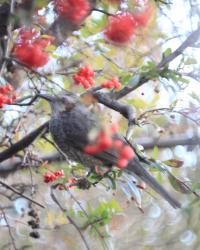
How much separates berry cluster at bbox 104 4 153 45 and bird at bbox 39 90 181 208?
8.8 inches

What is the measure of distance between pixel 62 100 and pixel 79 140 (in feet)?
1.79

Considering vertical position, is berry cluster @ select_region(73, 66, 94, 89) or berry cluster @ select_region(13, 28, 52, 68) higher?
berry cluster @ select_region(73, 66, 94, 89)

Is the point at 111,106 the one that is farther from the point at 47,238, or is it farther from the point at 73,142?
the point at 47,238

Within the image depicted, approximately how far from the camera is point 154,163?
1.58 meters

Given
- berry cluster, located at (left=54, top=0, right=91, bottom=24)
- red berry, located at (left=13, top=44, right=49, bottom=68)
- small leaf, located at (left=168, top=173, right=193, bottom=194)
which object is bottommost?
small leaf, located at (left=168, top=173, right=193, bottom=194)

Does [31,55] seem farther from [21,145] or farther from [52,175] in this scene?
[52,175]

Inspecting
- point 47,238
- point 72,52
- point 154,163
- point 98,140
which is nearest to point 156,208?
point 47,238

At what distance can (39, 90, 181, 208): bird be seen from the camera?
159 cm

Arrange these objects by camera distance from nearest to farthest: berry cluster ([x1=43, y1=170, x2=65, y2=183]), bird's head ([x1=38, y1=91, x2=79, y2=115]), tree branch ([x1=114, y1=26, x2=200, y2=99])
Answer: bird's head ([x1=38, y1=91, x2=79, y2=115])
tree branch ([x1=114, y1=26, x2=200, y2=99])
berry cluster ([x1=43, y1=170, x2=65, y2=183])

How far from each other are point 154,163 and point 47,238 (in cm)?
110

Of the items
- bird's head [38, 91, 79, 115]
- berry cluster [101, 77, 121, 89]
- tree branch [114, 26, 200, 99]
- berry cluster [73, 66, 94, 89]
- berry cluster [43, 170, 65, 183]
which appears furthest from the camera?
berry cluster [43, 170, 65, 183]

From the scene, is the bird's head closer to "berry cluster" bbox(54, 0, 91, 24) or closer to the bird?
the bird

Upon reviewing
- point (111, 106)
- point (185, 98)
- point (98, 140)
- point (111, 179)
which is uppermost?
point (185, 98)

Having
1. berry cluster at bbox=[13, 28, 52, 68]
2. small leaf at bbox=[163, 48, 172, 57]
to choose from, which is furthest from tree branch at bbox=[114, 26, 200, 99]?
berry cluster at bbox=[13, 28, 52, 68]
